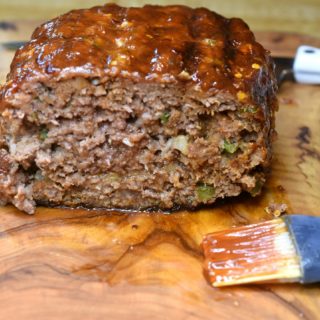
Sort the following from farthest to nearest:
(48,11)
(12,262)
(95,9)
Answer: (48,11) → (95,9) → (12,262)

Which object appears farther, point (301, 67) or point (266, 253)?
point (301, 67)

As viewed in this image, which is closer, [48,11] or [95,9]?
[95,9]

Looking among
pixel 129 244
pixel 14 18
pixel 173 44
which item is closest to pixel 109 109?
pixel 173 44

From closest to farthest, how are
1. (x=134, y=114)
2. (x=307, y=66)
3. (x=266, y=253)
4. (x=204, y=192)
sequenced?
(x=266, y=253) < (x=134, y=114) < (x=204, y=192) < (x=307, y=66)

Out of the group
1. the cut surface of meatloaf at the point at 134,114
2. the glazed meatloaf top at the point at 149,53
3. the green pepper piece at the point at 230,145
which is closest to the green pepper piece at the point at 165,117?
the cut surface of meatloaf at the point at 134,114

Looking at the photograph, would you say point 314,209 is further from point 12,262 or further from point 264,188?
point 12,262

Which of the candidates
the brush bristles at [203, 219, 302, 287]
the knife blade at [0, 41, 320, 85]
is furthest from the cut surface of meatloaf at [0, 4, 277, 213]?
the knife blade at [0, 41, 320, 85]

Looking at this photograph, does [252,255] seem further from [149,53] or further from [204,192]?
[149,53]

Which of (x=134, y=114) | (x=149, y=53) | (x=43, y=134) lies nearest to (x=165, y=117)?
(x=134, y=114)
